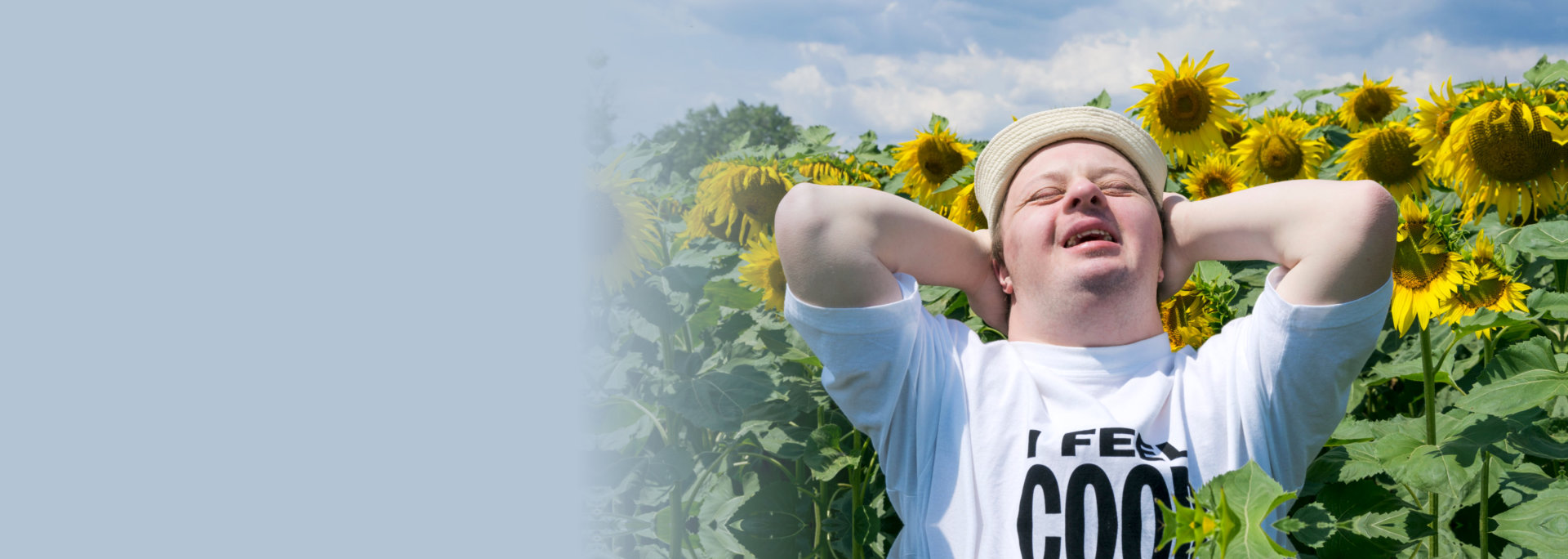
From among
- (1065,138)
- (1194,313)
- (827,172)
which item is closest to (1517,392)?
(1194,313)

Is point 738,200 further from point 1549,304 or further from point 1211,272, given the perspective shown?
point 1549,304

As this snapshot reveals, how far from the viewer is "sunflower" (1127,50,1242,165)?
2.77m

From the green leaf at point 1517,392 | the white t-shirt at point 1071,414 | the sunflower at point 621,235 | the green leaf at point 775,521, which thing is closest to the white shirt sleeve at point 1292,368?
the white t-shirt at point 1071,414

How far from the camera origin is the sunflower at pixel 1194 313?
1839 millimetres

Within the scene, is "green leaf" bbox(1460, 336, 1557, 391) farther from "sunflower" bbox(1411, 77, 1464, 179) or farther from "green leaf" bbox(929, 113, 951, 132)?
"green leaf" bbox(929, 113, 951, 132)

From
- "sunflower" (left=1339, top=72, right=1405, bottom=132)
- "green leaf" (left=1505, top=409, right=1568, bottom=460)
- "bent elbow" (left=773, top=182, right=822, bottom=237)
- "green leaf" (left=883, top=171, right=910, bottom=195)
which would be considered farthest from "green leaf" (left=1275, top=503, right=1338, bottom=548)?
"sunflower" (left=1339, top=72, right=1405, bottom=132)

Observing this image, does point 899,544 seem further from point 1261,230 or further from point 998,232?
point 1261,230

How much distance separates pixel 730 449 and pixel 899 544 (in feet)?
1.32

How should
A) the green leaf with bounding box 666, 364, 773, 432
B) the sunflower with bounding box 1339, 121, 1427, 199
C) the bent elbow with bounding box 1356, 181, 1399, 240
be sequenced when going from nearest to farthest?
the bent elbow with bounding box 1356, 181, 1399, 240, the green leaf with bounding box 666, 364, 773, 432, the sunflower with bounding box 1339, 121, 1427, 199

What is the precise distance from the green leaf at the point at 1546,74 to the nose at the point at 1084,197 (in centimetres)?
129

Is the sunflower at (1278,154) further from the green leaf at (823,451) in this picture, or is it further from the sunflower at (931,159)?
the green leaf at (823,451)

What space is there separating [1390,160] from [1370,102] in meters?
1.26

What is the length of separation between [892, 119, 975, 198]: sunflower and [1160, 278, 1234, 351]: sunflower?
3.27 ft

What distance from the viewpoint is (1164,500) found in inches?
57.1
